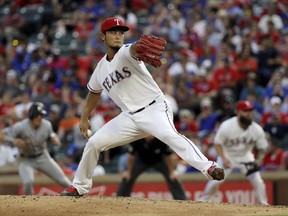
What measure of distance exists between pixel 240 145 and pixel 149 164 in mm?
1551

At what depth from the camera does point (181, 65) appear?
19.6 metres

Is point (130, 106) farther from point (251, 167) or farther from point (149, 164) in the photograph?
point (251, 167)

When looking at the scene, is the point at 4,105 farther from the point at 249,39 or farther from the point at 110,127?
the point at 110,127

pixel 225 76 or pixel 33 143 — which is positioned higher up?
pixel 225 76

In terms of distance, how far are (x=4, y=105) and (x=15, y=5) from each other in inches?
252

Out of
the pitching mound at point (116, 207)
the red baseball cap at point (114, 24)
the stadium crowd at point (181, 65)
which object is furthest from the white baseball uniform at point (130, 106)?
the stadium crowd at point (181, 65)

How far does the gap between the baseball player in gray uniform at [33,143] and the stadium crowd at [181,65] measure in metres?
2.56

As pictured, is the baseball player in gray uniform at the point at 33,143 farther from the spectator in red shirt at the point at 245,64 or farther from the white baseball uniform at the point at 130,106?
the spectator in red shirt at the point at 245,64

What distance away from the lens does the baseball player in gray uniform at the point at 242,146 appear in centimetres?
1478

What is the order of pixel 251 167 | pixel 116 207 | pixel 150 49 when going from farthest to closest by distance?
1. pixel 251 167
2. pixel 116 207
3. pixel 150 49

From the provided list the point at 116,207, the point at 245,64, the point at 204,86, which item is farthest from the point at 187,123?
the point at 116,207

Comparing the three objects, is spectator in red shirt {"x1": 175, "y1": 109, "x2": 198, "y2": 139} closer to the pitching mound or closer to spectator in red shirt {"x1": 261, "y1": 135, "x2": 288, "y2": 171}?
spectator in red shirt {"x1": 261, "y1": 135, "x2": 288, "y2": 171}

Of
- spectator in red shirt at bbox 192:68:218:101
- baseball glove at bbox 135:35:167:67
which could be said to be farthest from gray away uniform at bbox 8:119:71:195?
spectator in red shirt at bbox 192:68:218:101

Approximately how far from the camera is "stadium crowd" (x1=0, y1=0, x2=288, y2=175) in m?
17.7
